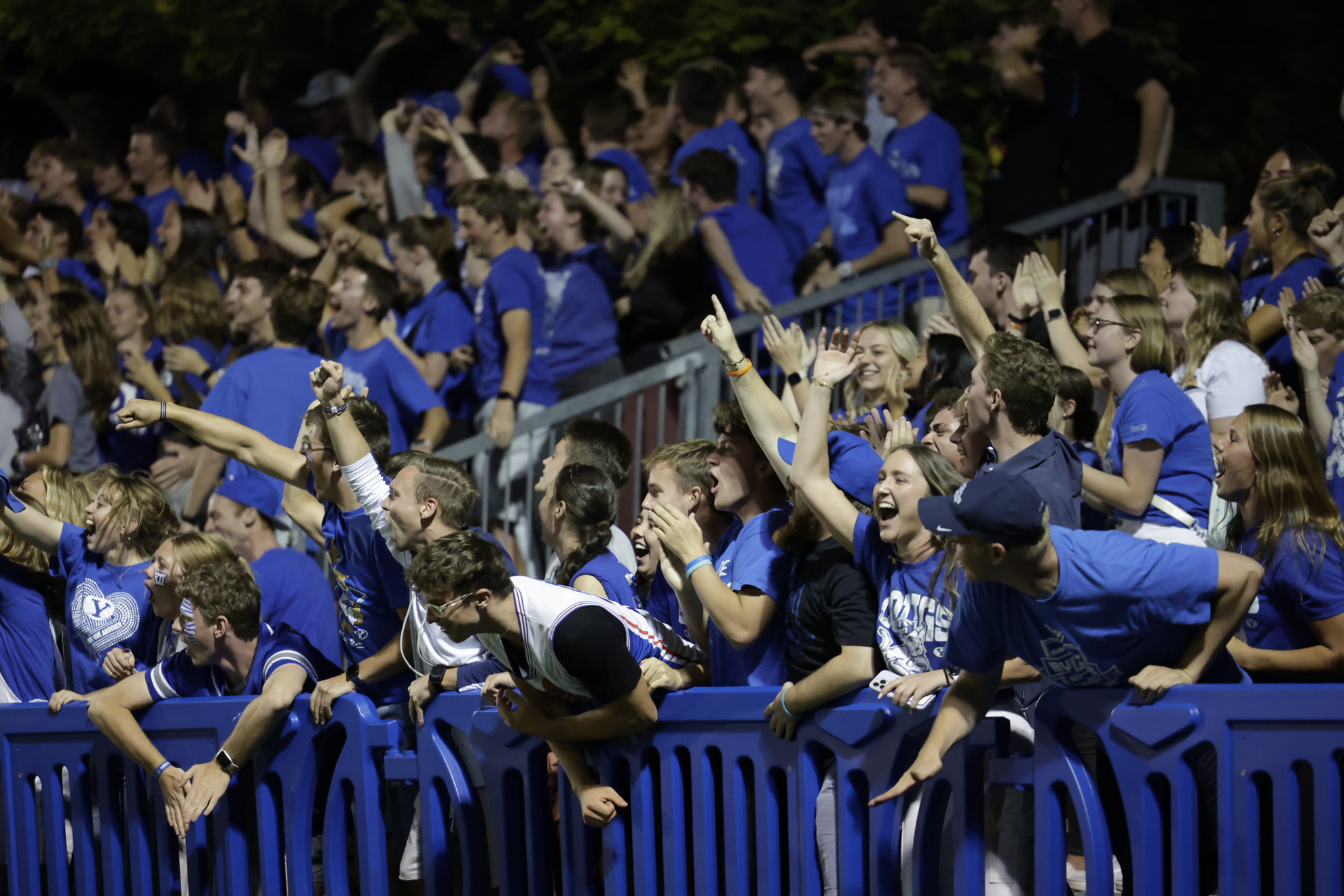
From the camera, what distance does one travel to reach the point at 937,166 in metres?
8.16

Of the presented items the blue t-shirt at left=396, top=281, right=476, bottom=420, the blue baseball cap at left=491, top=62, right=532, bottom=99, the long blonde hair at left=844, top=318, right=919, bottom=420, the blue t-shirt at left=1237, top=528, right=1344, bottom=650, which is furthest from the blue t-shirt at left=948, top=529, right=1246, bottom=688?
the blue baseball cap at left=491, top=62, right=532, bottom=99

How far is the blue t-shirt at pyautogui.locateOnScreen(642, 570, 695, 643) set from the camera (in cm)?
471

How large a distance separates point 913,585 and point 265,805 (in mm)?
2264

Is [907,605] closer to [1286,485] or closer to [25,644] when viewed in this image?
[1286,485]

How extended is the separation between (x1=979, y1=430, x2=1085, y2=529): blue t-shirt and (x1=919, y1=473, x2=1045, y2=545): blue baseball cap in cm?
68

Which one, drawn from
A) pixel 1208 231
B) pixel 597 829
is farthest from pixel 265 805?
pixel 1208 231

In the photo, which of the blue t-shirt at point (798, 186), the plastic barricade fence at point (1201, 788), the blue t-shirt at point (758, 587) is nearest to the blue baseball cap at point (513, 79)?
the blue t-shirt at point (798, 186)

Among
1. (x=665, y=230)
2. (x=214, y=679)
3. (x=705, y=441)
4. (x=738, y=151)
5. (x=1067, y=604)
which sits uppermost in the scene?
(x=738, y=151)

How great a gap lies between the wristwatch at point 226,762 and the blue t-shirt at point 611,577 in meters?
1.22

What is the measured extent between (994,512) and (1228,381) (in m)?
2.73

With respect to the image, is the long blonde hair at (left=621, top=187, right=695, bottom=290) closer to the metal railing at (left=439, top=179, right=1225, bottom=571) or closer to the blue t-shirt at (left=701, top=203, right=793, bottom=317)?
the blue t-shirt at (left=701, top=203, right=793, bottom=317)

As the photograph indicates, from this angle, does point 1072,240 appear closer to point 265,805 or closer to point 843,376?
point 843,376

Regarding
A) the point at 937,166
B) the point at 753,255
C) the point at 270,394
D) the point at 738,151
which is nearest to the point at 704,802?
the point at 270,394

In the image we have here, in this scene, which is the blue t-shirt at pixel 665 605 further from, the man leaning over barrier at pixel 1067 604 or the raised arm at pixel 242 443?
the raised arm at pixel 242 443
